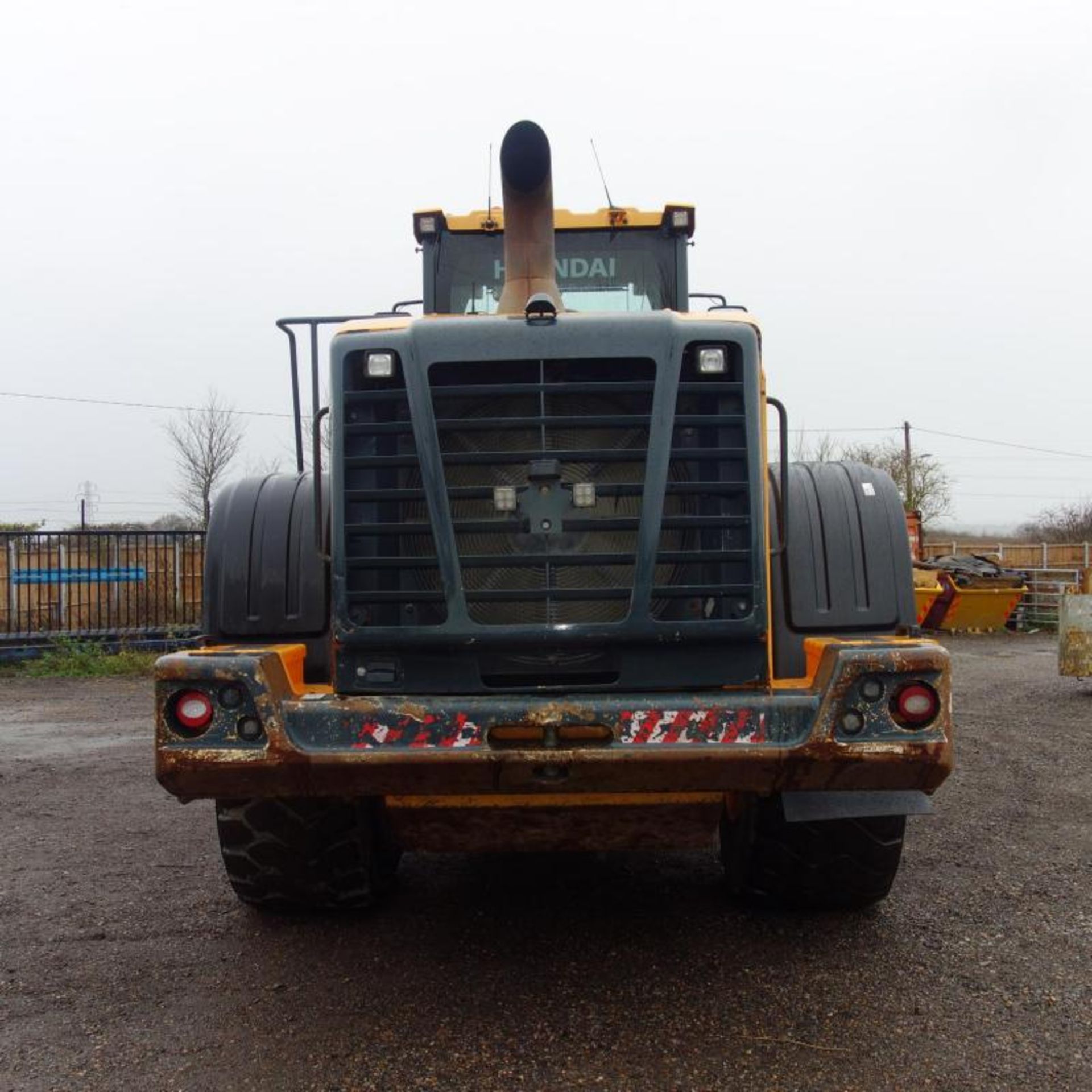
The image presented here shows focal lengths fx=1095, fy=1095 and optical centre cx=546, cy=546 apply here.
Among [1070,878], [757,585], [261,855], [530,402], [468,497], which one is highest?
[530,402]

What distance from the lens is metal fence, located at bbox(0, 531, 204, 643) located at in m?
13.3

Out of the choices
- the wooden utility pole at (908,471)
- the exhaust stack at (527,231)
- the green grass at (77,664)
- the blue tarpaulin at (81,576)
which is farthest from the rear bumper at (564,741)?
the wooden utility pole at (908,471)

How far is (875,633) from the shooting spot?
354cm

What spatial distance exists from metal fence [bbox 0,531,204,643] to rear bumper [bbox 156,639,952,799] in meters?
11.0

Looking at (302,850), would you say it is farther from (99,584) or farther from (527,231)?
(99,584)

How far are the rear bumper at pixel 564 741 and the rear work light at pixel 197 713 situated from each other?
0.03m

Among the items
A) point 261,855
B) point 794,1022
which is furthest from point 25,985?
point 794,1022

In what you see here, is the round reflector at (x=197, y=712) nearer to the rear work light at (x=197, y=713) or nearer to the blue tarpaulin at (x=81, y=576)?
the rear work light at (x=197, y=713)

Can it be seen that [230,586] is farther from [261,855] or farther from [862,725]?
[862,725]

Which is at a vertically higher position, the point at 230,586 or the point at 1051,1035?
the point at 230,586

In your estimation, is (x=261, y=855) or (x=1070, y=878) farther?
(x=1070, y=878)

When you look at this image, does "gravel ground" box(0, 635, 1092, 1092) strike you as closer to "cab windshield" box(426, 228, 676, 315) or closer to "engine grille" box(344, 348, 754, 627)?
"engine grille" box(344, 348, 754, 627)

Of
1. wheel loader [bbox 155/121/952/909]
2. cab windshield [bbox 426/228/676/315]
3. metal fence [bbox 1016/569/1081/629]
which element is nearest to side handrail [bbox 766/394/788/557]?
wheel loader [bbox 155/121/952/909]

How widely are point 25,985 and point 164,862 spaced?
144cm
